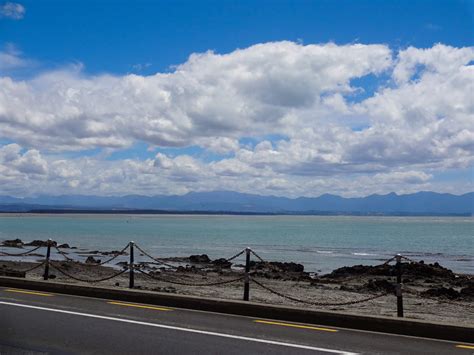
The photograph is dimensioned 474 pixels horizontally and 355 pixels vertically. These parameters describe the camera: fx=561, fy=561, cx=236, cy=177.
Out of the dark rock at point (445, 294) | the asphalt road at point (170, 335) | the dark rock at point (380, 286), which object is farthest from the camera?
the dark rock at point (380, 286)

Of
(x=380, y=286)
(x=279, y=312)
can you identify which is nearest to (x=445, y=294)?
(x=380, y=286)

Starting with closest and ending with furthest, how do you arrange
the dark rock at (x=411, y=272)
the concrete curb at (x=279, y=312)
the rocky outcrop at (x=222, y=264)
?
the concrete curb at (x=279, y=312) → the dark rock at (x=411, y=272) → the rocky outcrop at (x=222, y=264)

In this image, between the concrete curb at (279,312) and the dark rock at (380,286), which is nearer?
the concrete curb at (279,312)

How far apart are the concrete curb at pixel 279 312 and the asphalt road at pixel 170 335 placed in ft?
0.82

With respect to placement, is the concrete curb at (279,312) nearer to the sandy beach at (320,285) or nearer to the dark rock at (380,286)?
the sandy beach at (320,285)

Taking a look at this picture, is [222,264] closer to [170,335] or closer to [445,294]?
[445,294]

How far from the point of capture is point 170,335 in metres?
8.70

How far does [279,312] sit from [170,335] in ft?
8.34

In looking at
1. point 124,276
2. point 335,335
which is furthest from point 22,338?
point 124,276

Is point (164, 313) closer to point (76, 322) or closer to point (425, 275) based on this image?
point (76, 322)

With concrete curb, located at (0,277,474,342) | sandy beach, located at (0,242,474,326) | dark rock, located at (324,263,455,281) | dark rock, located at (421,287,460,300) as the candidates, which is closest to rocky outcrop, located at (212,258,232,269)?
sandy beach, located at (0,242,474,326)

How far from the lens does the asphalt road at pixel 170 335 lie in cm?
782

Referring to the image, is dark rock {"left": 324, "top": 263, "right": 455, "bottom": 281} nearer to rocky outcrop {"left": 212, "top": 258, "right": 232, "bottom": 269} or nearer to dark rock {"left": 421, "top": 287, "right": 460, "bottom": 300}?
dark rock {"left": 421, "top": 287, "right": 460, "bottom": 300}

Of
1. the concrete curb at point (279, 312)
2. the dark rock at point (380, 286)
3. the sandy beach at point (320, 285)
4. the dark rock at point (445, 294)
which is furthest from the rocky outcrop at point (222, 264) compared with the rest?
the concrete curb at point (279, 312)
